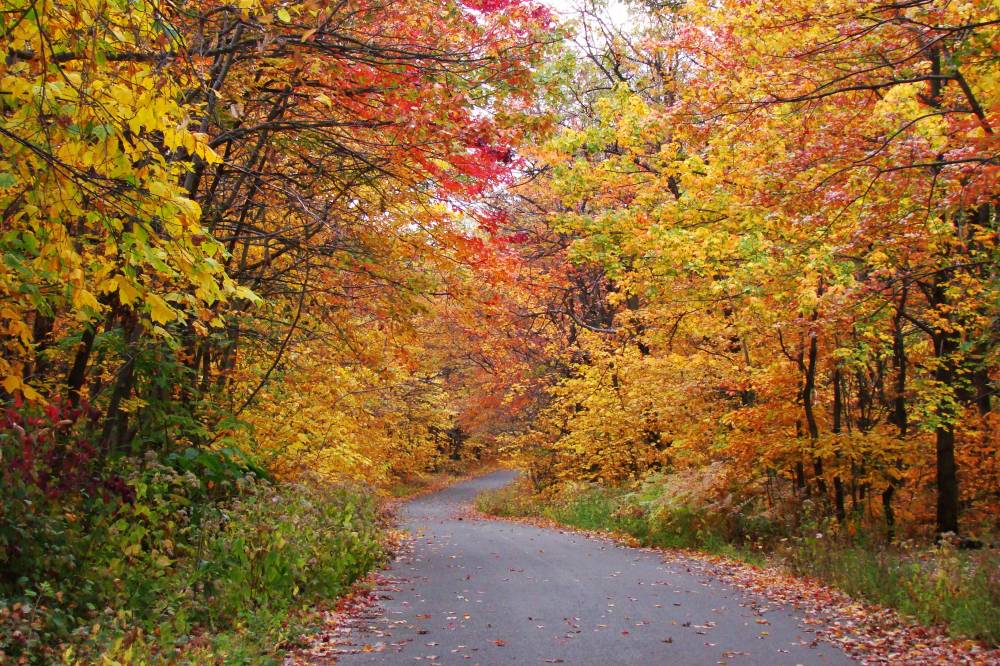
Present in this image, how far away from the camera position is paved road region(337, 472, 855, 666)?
7117mm

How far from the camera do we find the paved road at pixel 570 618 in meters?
7.12

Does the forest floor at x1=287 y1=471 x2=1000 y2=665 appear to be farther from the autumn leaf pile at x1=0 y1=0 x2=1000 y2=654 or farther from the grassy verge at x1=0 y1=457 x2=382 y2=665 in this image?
the autumn leaf pile at x1=0 y1=0 x2=1000 y2=654

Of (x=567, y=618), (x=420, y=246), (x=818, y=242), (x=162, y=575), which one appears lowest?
(x=567, y=618)

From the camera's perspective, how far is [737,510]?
15.0 meters

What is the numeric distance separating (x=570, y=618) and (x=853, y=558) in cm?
442

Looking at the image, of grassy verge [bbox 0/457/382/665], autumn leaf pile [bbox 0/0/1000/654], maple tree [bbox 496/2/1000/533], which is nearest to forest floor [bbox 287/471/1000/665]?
grassy verge [bbox 0/457/382/665]

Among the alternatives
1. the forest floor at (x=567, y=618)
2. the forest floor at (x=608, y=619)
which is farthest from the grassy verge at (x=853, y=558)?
the forest floor at (x=567, y=618)

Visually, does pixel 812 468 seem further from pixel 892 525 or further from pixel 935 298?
pixel 935 298

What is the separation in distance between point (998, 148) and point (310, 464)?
1159cm

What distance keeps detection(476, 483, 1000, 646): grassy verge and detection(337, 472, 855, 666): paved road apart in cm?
128

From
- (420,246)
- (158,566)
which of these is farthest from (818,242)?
(158,566)

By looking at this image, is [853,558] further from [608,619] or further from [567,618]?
[567,618]

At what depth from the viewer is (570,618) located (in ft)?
28.3

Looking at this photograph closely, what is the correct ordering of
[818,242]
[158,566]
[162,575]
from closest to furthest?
[158,566], [162,575], [818,242]
